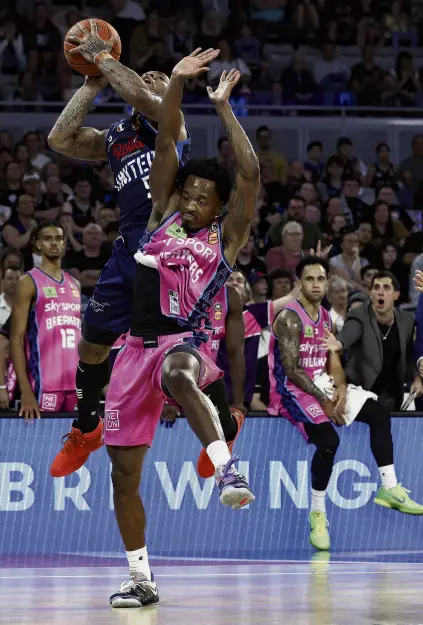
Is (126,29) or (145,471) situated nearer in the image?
(145,471)

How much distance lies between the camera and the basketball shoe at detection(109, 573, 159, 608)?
7316 mm

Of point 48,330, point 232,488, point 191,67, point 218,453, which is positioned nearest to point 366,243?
point 48,330

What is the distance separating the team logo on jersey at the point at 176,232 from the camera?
23.8 feet

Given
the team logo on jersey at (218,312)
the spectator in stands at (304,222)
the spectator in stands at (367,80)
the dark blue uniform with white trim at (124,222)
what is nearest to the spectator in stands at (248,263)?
the spectator in stands at (304,222)

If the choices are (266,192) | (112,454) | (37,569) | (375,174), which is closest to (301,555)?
(37,569)

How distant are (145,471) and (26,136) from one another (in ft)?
23.1

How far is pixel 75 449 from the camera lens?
8.73 metres

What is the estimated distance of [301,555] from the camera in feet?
34.1

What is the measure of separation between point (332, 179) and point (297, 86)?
203cm

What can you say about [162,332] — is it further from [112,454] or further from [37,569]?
[37,569]

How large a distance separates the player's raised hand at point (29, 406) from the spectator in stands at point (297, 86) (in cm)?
948

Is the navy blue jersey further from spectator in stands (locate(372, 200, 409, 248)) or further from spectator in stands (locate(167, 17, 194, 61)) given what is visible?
spectator in stands (locate(167, 17, 194, 61))

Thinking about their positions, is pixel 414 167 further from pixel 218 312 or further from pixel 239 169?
pixel 239 169

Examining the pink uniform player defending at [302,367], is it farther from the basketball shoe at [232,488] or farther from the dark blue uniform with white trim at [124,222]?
the basketball shoe at [232,488]
